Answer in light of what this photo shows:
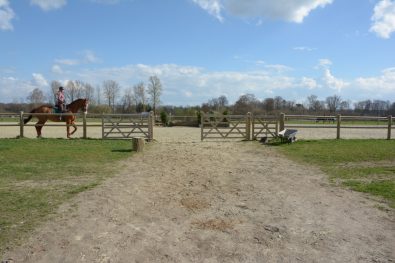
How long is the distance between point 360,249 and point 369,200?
2656mm

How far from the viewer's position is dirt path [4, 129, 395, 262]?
4.50 metres

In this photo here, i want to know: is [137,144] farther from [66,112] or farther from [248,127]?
[66,112]

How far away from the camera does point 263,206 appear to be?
6.67m

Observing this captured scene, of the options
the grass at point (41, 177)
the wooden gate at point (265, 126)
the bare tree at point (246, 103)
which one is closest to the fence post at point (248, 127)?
the wooden gate at point (265, 126)

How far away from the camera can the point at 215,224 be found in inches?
220

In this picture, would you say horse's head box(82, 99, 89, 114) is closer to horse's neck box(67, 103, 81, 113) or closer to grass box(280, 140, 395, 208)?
horse's neck box(67, 103, 81, 113)

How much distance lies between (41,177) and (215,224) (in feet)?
16.8

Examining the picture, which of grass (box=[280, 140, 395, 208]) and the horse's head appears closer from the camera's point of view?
grass (box=[280, 140, 395, 208])

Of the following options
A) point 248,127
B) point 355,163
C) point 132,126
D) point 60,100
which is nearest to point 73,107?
point 60,100

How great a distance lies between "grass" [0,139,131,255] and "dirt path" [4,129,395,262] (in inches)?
13.7

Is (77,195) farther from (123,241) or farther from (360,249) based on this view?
(360,249)

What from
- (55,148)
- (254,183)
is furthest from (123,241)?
(55,148)

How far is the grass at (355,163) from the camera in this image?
8.31 m


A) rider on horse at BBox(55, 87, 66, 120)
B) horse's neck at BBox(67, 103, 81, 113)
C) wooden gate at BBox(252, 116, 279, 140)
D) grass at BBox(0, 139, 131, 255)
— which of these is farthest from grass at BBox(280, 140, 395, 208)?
rider on horse at BBox(55, 87, 66, 120)
